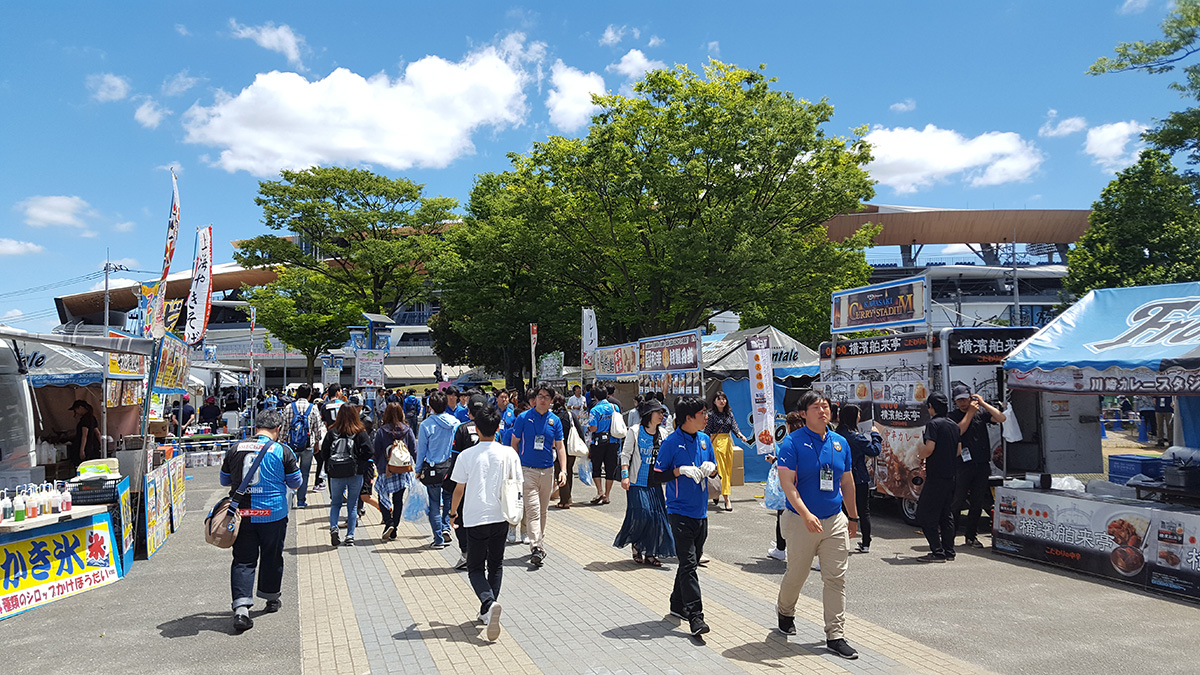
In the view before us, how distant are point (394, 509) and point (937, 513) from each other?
21.1 ft

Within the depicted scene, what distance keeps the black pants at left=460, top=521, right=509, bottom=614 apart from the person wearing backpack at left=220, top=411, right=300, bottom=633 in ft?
5.17

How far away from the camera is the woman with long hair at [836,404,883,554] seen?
7.77m

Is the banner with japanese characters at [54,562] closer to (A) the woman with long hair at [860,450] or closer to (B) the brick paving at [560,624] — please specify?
(B) the brick paving at [560,624]

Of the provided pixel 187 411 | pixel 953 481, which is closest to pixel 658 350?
pixel 953 481

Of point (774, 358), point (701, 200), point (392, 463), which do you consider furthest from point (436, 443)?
point (701, 200)

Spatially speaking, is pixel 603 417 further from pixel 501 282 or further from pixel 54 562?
pixel 501 282

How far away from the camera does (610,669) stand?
494 cm

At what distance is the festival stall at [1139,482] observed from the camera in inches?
274

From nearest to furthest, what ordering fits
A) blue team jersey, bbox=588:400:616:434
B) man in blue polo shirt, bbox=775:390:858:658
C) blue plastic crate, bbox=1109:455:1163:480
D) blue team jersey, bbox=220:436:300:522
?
man in blue polo shirt, bbox=775:390:858:658
blue team jersey, bbox=220:436:300:522
blue plastic crate, bbox=1109:455:1163:480
blue team jersey, bbox=588:400:616:434

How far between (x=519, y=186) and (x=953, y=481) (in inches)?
927

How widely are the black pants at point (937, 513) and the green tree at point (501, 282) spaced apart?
21008 millimetres

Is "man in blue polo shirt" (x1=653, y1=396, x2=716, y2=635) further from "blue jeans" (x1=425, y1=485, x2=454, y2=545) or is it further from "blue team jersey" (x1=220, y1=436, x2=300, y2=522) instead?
"blue jeans" (x1=425, y1=485, x2=454, y2=545)

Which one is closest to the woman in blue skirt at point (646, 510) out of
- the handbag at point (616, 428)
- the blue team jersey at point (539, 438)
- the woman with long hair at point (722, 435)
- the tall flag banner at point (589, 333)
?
the blue team jersey at point (539, 438)

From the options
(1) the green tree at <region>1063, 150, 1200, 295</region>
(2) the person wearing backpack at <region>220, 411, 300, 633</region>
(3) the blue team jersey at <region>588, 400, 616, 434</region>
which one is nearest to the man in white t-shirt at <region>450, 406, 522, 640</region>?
(2) the person wearing backpack at <region>220, 411, 300, 633</region>
